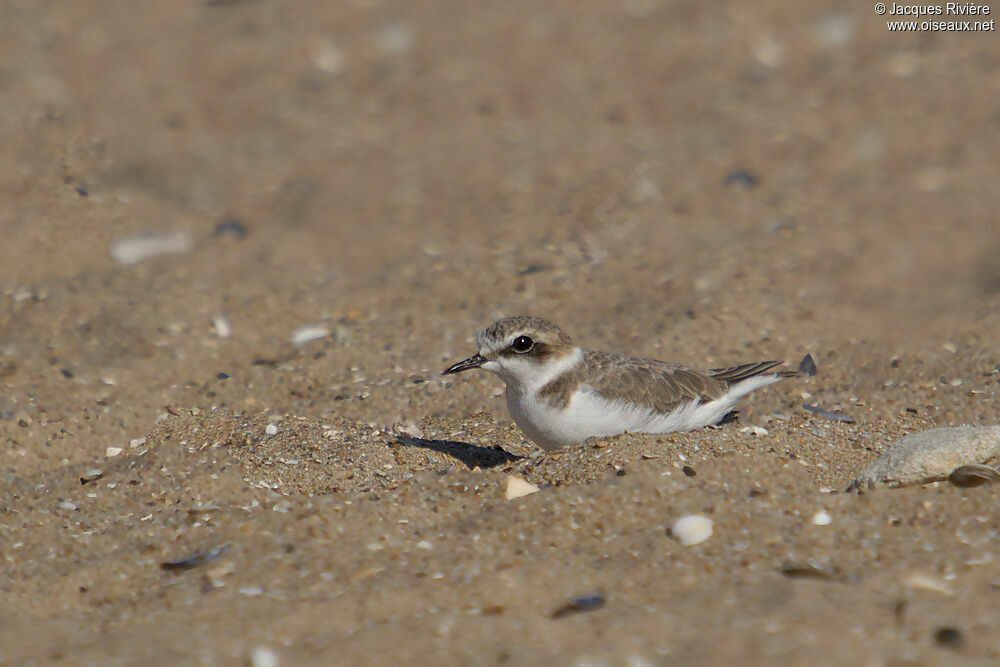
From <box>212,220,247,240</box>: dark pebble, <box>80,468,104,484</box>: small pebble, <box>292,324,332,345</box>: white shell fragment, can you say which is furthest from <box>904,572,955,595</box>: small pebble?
<box>212,220,247,240</box>: dark pebble

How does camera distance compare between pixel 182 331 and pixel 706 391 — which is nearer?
pixel 706 391

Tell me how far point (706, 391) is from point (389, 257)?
3698mm

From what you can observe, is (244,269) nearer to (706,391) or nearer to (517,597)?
(706,391)

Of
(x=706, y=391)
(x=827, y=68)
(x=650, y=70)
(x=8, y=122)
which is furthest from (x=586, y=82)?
(x=706, y=391)

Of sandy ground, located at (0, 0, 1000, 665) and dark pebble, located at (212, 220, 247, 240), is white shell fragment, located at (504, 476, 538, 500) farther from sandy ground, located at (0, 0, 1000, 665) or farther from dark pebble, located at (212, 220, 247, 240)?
dark pebble, located at (212, 220, 247, 240)

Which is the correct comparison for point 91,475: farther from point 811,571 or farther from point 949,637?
point 949,637

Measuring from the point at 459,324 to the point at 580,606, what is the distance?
4.03 meters

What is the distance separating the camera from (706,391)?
527 centimetres

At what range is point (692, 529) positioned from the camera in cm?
376

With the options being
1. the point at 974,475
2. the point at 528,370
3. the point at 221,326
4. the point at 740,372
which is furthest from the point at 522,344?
the point at 221,326

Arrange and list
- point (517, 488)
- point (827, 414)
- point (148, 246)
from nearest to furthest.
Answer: point (517, 488) → point (827, 414) → point (148, 246)

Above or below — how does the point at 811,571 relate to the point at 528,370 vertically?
below

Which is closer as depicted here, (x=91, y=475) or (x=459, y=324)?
(x=91, y=475)

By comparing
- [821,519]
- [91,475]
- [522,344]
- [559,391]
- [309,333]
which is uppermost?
[522,344]
